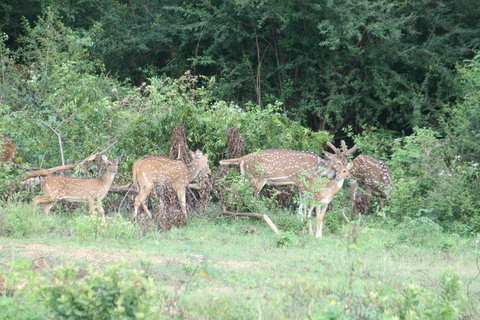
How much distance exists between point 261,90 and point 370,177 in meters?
7.44

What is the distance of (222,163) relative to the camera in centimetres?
1109

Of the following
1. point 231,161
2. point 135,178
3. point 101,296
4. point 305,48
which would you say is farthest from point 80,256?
point 305,48

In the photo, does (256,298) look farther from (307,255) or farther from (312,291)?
(307,255)

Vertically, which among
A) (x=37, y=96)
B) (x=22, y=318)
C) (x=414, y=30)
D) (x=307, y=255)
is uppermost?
(x=414, y=30)

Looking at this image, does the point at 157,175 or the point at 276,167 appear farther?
the point at 276,167


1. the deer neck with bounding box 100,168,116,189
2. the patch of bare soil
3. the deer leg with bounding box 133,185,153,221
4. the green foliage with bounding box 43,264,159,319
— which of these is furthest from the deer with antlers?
the green foliage with bounding box 43,264,159,319

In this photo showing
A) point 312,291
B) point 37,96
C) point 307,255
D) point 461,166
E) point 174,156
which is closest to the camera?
point 312,291

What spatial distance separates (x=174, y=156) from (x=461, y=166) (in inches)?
188

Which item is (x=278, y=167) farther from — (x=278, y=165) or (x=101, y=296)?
(x=101, y=296)

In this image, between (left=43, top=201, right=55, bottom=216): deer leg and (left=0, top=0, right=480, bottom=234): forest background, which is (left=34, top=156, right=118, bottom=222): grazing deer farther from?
(left=0, top=0, right=480, bottom=234): forest background

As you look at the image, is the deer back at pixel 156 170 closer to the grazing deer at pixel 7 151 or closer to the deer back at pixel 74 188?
the deer back at pixel 74 188

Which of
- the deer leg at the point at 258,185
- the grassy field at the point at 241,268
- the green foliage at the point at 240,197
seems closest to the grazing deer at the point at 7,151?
A: the grassy field at the point at 241,268

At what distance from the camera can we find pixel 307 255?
8.08 meters

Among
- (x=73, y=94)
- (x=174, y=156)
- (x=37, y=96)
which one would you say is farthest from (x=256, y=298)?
(x=37, y=96)
